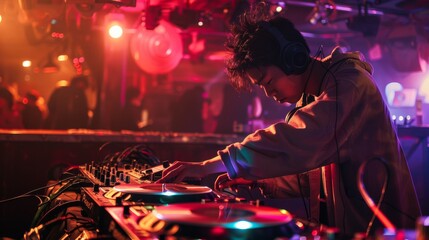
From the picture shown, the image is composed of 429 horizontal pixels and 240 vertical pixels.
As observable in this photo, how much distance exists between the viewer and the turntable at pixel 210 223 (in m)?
1.07

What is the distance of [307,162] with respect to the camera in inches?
65.1

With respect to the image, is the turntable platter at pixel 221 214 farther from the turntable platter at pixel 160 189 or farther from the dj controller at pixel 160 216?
the turntable platter at pixel 160 189

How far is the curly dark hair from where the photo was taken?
187cm

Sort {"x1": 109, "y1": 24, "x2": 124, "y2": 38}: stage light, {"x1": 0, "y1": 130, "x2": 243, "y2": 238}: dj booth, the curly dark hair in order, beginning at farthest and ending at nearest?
{"x1": 109, "y1": 24, "x2": 124, "y2": 38}: stage light → {"x1": 0, "y1": 130, "x2": 243, "y2": 238}: dj booth → the curly dark hair

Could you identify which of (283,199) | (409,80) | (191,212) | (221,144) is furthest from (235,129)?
(191,212)

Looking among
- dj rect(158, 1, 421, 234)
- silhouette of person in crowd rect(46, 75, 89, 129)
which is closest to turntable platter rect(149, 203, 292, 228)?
dj rect(158, 1, 421, 234)

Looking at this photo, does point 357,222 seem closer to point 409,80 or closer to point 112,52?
point 409,80

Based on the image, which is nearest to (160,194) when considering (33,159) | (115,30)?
(33,159)

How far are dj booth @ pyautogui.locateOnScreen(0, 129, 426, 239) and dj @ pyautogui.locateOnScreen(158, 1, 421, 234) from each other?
0.53ft

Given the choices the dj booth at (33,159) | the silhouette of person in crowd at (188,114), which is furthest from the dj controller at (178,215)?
the silhouette of person in crowd at (188,114)

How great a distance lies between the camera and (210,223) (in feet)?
3.57

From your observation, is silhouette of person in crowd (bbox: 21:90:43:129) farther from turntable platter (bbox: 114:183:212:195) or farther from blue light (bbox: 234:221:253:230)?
blue light (bbox: 234:221:253:230)

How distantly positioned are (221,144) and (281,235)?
3740mm

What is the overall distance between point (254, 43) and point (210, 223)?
3.13 ft
